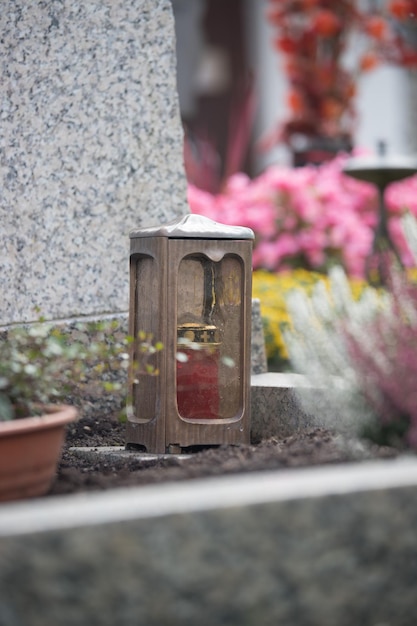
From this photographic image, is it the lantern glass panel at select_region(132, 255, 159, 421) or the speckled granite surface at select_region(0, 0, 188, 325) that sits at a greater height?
the speckled granite surface at select_region(0, 0, 188, 325)

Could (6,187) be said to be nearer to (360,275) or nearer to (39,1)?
(39,1)

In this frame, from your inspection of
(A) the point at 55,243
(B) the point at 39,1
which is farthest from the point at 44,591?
(B) the point at 39,1

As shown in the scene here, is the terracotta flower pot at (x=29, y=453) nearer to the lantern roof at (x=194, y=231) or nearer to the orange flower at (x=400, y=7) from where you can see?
the lantern roof at (x=194, y=231)

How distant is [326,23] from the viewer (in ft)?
23.5

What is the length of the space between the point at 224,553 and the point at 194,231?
1.16m

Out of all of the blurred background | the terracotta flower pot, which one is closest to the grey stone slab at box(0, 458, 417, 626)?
the terracotta flower pot

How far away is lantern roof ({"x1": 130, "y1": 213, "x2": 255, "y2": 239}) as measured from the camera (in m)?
2.43

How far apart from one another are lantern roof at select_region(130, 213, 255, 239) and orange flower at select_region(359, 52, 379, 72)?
5.28 m

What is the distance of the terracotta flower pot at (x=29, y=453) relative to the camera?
5.57ft

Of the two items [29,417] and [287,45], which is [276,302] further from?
[287,45]

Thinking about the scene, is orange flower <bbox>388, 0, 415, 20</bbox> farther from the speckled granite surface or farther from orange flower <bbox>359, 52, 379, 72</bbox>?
the speckled granite surface

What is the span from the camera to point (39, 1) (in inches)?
121

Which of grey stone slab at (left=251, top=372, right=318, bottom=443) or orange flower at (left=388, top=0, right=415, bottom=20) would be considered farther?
orange flower at (left=388, top=0, right=415, bottom=20)

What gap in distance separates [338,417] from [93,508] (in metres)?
0.95
